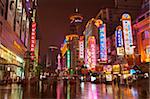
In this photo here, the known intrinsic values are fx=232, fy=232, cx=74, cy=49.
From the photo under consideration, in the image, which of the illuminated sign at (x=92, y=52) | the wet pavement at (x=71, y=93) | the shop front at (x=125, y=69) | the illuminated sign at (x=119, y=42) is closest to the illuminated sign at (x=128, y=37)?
the shop front at (x=125, y=69)

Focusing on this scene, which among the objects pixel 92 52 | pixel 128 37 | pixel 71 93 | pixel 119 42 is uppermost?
pixel 128 37

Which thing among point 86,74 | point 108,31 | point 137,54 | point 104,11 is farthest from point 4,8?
point 104,11

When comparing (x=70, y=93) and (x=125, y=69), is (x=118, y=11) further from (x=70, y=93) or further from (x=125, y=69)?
(x=70, y=93)

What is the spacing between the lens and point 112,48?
61688mm

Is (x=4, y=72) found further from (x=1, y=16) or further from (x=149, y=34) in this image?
(x=149, y=34)

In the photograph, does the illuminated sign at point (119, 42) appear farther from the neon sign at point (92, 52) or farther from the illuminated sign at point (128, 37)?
the neon sign at point (92, 52)

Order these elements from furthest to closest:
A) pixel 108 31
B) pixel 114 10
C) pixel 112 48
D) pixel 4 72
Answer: pixel 114 10, pixel 108 31, pixel 112 48, pixel 4 72

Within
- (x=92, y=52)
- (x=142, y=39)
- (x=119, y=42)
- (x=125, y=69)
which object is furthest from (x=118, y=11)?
(x=125, y=69)

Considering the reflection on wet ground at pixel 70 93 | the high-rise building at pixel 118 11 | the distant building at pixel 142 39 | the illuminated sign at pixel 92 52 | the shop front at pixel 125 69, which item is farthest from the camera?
the high-rise building at pixel 118 11

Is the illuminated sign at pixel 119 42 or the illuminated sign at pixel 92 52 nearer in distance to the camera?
the illuminated sign at pixel 119 42

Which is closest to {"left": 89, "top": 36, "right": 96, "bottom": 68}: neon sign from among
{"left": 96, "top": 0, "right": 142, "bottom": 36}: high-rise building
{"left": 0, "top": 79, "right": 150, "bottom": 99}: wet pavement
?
{"left": 96, "top": 0, "right": 142, "bottom": 36}: high-rise building

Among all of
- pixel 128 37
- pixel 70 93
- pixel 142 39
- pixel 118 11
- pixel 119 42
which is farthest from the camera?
pixel 118 11

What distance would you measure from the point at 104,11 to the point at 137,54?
51554 millimetres

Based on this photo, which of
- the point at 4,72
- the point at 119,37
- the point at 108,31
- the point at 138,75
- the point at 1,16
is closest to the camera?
the point at 138,75
